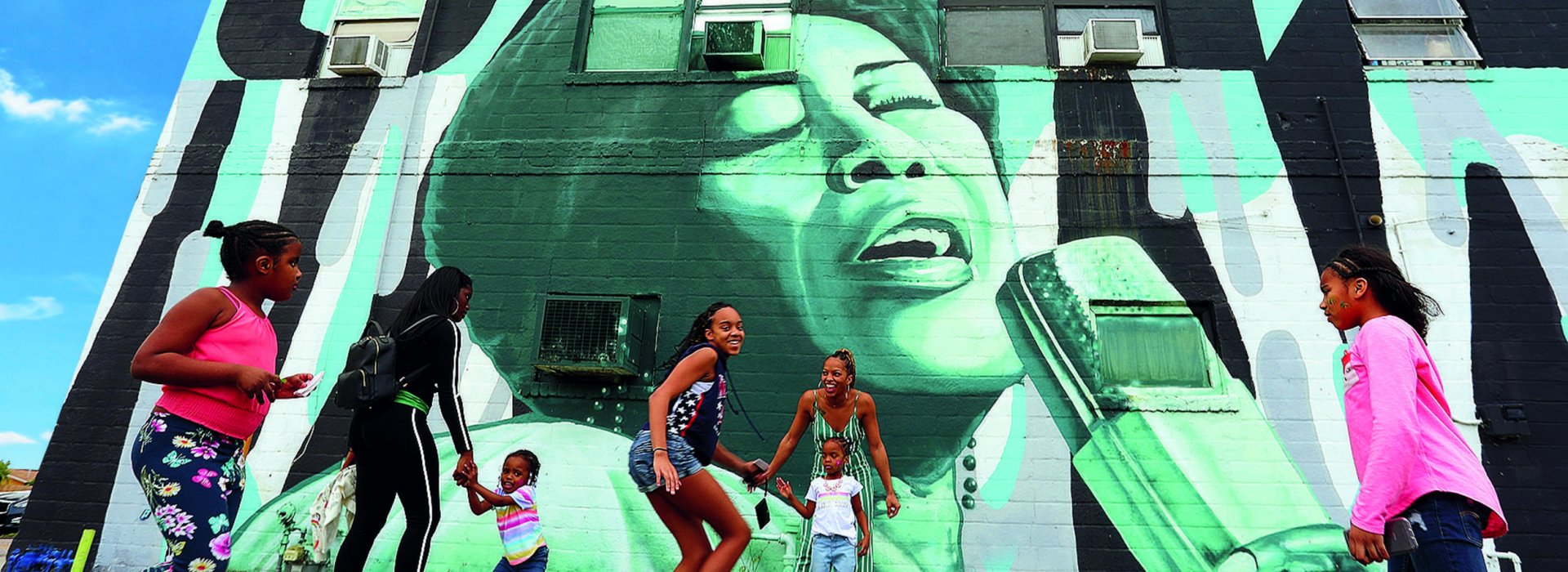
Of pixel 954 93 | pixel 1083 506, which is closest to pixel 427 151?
pixel 954 93

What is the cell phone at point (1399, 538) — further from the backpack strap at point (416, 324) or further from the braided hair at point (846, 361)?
the backpack strap at point (416, 324)

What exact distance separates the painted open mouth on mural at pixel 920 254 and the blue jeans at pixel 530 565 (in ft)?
10.1

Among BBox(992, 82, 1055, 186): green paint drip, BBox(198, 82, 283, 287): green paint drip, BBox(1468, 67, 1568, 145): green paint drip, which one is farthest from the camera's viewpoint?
BBox(198, 82, 283, 287): green paint drip

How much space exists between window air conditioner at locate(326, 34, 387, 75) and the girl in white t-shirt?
522 centimetres

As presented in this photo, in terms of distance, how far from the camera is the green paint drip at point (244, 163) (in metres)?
7.33

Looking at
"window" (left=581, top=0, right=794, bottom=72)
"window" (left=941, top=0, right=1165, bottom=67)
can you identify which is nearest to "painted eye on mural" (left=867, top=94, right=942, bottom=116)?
"window" (left=941, top=0, right=1165, bottom=67)

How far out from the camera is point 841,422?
5.37 m

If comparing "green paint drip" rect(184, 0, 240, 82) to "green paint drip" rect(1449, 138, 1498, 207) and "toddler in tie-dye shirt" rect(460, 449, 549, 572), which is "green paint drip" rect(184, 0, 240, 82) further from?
"green paint drip" rect(1449, 138, 1498, 207)

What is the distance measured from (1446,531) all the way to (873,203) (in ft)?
15.2

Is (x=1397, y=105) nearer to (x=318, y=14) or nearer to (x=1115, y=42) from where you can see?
(x=1115, y=42)

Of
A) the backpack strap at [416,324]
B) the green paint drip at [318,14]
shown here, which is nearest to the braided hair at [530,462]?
the backpack strap at [416,324]

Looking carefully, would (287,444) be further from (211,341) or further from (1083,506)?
(1083,506)

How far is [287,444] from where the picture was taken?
670 centimetres

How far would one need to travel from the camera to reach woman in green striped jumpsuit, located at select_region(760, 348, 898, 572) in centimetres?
524
